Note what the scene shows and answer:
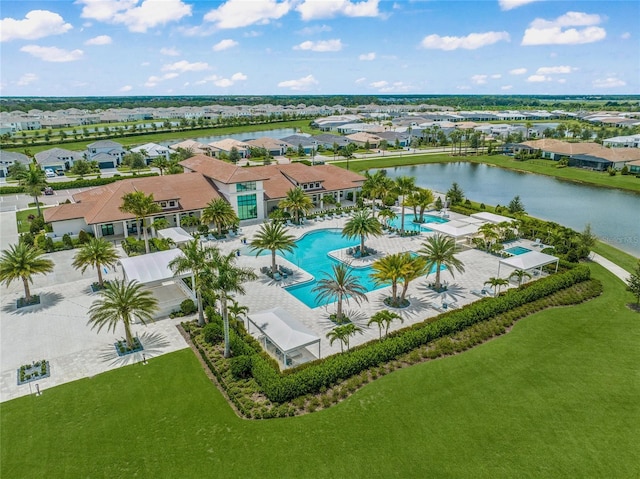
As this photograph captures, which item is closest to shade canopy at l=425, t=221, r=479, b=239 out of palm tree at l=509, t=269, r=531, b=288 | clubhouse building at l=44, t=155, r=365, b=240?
palm tree at l=509, t=269, r=531, b=288

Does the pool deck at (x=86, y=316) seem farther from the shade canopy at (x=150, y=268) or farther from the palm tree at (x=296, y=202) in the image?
the palm tree at (x=296, y=202)

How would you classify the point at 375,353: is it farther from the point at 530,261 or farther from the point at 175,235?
the point at 175,235

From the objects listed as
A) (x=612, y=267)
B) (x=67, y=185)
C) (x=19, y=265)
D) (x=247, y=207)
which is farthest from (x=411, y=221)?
(x=67, y=185)

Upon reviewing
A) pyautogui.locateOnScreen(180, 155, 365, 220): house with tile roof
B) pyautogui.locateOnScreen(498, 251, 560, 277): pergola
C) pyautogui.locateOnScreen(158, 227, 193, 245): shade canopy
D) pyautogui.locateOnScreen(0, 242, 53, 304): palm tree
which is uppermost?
pyautogui.locateOnScreen(180, 155, 365, 220): house with tile roof

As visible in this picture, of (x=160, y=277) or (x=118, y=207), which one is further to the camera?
(x=118, y=207)

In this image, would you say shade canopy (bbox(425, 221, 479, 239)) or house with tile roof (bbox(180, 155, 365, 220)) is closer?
shade canopy (bbox(425, 221, 479, 239))

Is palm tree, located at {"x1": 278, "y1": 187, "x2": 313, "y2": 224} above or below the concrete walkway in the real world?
above

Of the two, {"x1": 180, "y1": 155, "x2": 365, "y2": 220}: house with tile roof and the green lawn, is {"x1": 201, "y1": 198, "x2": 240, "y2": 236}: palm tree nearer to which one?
{"x1": 180, "y1": 155, "x2": 365, "y2": 220}: house with tile roof
